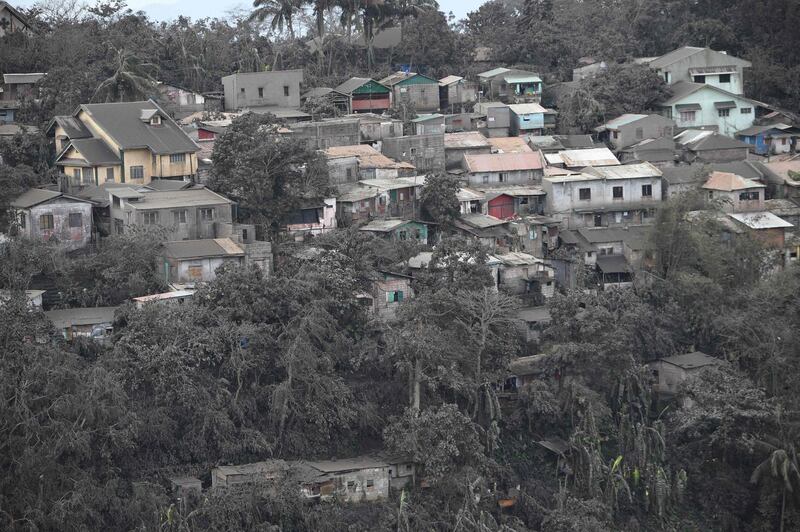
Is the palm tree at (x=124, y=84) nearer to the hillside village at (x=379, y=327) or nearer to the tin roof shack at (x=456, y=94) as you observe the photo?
the hillside village at (x=379, y=327)

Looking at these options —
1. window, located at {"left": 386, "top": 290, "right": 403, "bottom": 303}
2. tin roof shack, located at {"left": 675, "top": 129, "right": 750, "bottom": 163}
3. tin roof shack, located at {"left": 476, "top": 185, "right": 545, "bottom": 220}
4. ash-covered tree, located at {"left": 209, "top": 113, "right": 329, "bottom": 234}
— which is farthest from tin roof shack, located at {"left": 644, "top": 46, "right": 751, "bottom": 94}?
window, located at {"left": 386, "top": 290, "right": 403, "bottom": 303}

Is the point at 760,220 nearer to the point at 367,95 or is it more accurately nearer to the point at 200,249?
the point at 367,95

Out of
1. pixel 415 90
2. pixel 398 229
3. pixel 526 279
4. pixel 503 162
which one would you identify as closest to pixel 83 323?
pixel 398 229

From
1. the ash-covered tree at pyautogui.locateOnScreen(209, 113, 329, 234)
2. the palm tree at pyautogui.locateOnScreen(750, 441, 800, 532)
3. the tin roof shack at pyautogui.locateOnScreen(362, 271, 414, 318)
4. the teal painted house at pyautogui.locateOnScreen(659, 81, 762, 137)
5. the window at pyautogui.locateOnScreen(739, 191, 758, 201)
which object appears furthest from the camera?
the teal painted house at pyautogui.locateOnScreen(659, 81, 762, 137)

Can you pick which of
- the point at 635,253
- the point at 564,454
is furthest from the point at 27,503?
the point at 635,253

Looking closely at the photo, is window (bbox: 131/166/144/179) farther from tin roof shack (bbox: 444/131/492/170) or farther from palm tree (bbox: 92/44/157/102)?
tin roof shack (bbox: 444/131/492/170)

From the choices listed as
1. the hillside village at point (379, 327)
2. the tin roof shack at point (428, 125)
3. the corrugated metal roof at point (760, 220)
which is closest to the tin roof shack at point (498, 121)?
the tin roof shack at point (428, 125)

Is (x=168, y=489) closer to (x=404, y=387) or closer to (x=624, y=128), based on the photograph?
(x=404, y=387)
